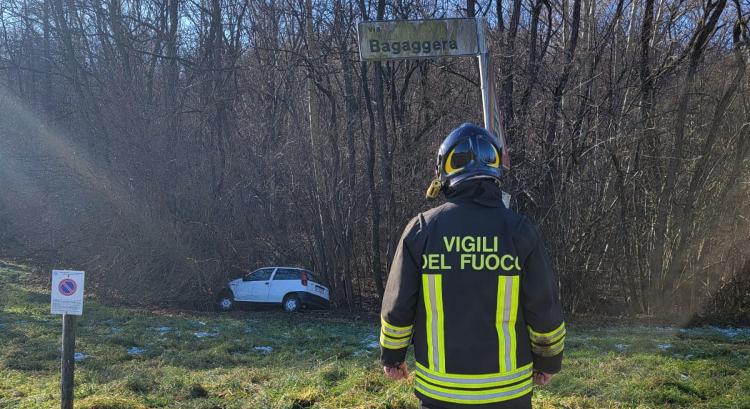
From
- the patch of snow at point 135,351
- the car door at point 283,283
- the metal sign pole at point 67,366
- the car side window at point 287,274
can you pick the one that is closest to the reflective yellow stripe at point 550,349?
the metal sign pole at point 67,366

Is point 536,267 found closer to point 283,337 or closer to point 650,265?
point 283,337

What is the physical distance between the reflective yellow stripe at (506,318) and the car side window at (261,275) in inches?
572

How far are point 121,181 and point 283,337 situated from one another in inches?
339

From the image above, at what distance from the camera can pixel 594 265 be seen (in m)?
14.4

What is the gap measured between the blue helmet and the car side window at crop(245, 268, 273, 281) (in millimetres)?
14275

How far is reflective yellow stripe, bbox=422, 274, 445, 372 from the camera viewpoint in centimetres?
276

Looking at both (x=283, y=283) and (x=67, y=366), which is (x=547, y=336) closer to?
(x=67, y=366)

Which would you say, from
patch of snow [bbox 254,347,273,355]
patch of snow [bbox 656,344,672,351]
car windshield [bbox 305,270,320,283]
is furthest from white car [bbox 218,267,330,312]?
patch of snow [bbox 656,344,672,351]

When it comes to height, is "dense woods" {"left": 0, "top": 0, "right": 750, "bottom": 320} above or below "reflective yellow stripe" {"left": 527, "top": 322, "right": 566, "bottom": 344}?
above

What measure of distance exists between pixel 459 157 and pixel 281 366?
17.8 ft

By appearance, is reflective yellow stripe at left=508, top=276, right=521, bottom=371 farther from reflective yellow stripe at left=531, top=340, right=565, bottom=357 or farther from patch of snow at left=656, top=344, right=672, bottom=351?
patch of snow at left=656, top=344, right=672, bottom=351

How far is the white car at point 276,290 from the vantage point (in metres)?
16.6

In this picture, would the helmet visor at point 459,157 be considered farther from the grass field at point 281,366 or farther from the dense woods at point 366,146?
the dense woods at point 366,146

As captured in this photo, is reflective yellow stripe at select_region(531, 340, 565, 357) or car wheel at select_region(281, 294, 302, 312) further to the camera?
car wheel at select_region(281, 294, 302, 312)
